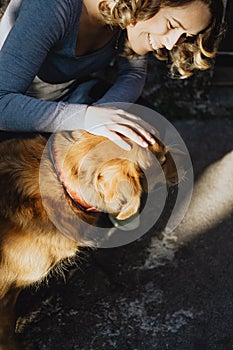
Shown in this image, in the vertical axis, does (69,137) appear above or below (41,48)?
below

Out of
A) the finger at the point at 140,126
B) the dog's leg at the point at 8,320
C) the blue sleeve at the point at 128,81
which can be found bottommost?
the dog's leg at the point at 8,320

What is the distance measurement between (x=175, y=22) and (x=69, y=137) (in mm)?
574

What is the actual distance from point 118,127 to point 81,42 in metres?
0.64

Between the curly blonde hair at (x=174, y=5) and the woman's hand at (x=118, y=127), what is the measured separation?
1.23 ft

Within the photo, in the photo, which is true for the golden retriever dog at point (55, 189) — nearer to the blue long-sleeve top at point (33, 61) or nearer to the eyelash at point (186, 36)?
the blue long-sleeve top at point (33, 61)

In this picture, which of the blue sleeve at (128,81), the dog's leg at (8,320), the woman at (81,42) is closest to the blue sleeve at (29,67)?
the woman at (81,42)

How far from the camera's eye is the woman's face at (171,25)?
184 cm

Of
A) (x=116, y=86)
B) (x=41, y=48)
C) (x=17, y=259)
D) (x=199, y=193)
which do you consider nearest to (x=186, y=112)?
(x=199, y=193)

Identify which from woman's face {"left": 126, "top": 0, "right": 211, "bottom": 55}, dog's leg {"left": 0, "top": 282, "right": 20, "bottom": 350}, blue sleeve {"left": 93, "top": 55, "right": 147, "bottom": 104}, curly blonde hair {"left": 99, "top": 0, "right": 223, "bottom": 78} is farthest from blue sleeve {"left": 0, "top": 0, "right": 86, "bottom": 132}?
dog's leg {"left": 0, "top": 282, "right": 20, "bottom": 350}

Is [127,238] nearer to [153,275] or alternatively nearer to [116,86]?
[153,275]

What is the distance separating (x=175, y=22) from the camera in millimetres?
1888

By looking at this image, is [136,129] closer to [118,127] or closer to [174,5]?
[118,127]

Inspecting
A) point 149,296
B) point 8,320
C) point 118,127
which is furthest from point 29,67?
point 149,296

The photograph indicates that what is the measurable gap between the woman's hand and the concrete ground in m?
0.89
